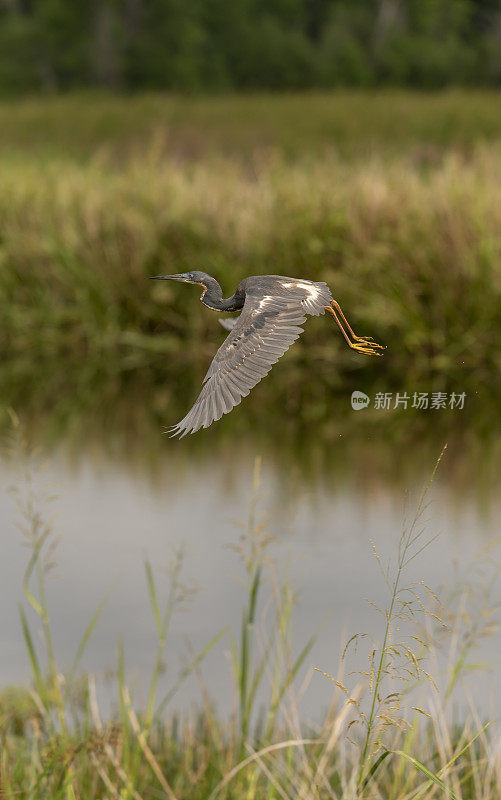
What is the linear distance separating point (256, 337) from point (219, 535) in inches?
312

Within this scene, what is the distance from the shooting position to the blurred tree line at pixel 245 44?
181 ft

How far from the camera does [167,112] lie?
4578 centimetres

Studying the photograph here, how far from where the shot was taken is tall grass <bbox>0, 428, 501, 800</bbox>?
3.11 meters

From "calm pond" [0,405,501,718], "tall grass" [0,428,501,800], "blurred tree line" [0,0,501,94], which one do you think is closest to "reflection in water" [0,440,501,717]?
"calm pond" [0,405,501,718]

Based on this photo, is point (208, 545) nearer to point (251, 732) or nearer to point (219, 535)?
point (219, 535)

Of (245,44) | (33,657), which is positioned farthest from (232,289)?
(245,44)

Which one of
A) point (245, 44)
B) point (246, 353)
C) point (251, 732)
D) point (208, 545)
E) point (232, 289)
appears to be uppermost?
point (245, 44)

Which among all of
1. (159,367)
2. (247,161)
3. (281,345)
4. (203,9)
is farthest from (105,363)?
(203,9)

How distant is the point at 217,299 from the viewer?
134cm

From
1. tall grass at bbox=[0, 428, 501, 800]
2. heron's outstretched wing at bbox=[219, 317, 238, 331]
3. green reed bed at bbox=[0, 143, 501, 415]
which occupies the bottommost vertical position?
tall grass at bbox=[0, 428, 501, 800]

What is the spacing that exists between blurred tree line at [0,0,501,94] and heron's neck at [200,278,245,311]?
53188mm

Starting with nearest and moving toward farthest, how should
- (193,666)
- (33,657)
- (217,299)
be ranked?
(217,299) < (33,657) < (193,666)

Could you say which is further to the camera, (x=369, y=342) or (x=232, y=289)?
(x=232, y=289)

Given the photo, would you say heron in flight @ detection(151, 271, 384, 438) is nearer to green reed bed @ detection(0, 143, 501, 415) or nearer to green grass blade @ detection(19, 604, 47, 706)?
green grass blade @ detection(19, 604, 47, 706)
